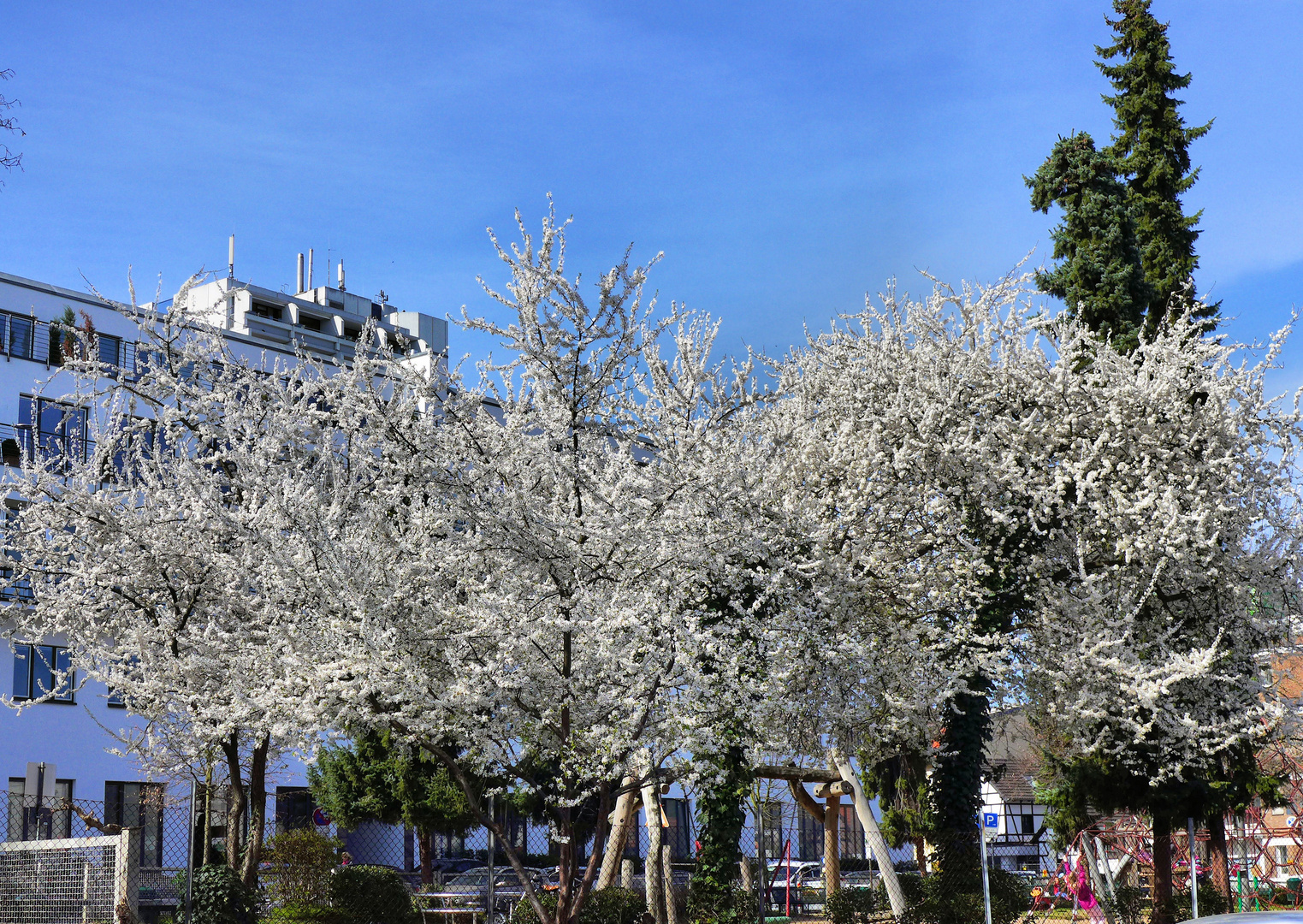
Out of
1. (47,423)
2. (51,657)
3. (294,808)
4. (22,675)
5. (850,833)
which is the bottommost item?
(850,833)

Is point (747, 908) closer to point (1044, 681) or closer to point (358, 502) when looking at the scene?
point (1044, 681)

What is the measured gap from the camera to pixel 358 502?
587 inches

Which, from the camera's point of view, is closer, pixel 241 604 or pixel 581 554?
pixel 581 554

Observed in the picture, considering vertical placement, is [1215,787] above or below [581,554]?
below

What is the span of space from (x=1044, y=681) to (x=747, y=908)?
5.75 meters

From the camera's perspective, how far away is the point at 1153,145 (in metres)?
27.0

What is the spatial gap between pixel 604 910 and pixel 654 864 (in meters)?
1.41

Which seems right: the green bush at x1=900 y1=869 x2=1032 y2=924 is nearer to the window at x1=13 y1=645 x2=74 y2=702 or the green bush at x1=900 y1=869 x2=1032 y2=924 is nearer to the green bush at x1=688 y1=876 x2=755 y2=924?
the green bush at x1=688 y1=876 x2=755 y2=924

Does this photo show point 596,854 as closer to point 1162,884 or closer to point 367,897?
point 367,897

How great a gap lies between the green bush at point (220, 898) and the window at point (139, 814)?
53.1ft

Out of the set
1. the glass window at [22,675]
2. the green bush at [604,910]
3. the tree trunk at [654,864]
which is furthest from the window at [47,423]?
the green bush at [604,910]

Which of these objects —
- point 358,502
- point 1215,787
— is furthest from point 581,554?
point 1215,787

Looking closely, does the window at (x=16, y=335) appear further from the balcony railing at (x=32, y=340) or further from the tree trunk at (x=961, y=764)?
the tree trunk at (x=961, y=764)

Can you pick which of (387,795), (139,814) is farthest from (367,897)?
(139,814)
